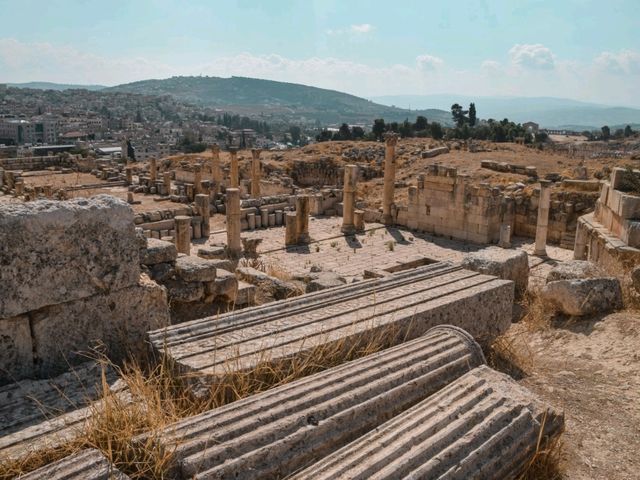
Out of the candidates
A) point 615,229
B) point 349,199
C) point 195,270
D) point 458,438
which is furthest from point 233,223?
point 458,438

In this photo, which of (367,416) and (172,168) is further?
(172,168)

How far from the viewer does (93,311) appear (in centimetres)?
425

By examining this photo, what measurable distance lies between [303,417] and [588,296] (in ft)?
17.3

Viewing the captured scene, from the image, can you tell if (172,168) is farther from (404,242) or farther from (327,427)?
(327,427)

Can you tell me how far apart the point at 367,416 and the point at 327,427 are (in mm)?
332

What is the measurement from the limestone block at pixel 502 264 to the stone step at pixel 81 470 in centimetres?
567

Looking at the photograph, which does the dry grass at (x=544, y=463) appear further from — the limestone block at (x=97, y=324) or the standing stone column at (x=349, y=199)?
the standing stone column at (x=349, y=199)

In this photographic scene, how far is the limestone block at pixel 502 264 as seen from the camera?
7777 millimetres

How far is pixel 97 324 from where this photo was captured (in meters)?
4.28

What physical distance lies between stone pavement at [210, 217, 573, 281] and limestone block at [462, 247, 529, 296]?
6.41 meters

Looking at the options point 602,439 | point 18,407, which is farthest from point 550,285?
point 18,407

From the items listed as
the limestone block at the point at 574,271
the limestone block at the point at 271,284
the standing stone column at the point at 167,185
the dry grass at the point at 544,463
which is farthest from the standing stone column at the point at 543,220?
the standing stone column at the point at 167,185

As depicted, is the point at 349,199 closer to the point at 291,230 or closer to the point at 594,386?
the point at 291,230

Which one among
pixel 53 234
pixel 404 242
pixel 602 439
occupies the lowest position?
pixel 404 242
